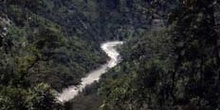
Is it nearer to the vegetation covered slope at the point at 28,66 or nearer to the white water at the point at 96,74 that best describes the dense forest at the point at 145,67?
the vegetation covered slope at the point at 28,66

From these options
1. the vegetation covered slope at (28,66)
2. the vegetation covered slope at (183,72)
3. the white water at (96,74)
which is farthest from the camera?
the white water at (96,74)

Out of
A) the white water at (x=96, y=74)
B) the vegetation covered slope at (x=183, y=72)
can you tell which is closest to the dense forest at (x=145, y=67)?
the vegetation covered slope at (x=183, y=72)

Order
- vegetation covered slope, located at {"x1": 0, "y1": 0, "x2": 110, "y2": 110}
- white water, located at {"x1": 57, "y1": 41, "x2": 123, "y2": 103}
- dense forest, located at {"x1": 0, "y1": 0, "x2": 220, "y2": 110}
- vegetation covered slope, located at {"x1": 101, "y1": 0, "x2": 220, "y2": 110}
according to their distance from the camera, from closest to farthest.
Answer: vegetation covered slope, located at {"x1": 101, "y1": 0, "x2": 220, "y2": 110}, dense forest, located at {"x1": 0, "y1": 0, "x2": 220, "y2": 110}, vegetation covered slope, located at {"x1": 0, "y1": 0, "x2": 110, "y2": 110}, white water, located at {"x1": 57, "y1": 41, "x2": 123, "y2": 103}

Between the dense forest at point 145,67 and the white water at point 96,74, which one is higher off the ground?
the white water at point 96,74

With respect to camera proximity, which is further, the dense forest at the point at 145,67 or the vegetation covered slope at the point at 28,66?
the vegetation covered slope at the point at 28,66

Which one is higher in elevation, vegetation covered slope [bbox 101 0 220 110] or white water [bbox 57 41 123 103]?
white water [bbox 57 41 123 103]

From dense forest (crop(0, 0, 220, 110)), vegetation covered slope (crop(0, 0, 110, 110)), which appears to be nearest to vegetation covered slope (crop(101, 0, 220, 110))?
dense forest (crop(0, 0, 220, 110))

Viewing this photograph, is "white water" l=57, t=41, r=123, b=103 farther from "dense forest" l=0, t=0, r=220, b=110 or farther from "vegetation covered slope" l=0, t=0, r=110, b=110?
"vegetation covered slope" l=0, t=0, r=110, b=110

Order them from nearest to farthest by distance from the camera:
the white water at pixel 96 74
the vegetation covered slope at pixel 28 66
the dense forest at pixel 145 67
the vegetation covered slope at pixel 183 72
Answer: the vegetation covered slope at pixel 183 72
the dense forest at pixel 145 67
the vegetation covered slope at pixel 28 66
the white water at pixel 96 74

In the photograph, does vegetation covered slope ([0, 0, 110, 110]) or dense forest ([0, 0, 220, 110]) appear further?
vegetation covered slope ([0, 0, 110, 110])
